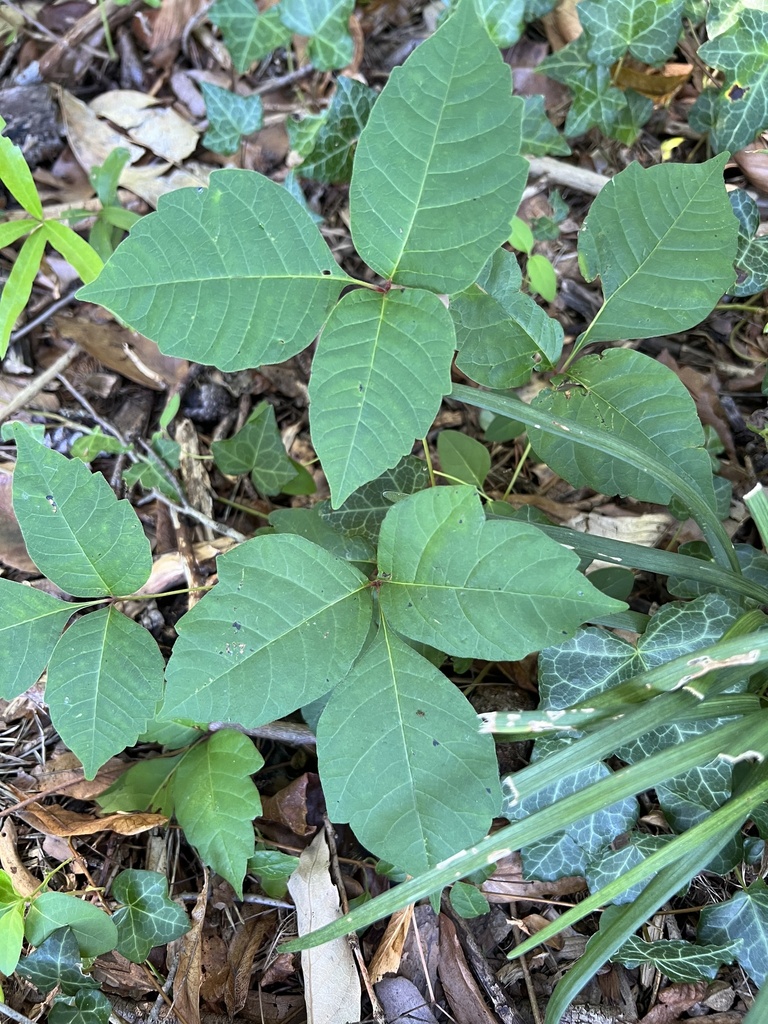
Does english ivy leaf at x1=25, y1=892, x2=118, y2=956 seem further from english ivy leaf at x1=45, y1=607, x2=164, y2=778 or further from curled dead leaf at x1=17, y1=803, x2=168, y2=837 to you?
english ivy leaf at x1=45, y1=607, x2=164, y2=778

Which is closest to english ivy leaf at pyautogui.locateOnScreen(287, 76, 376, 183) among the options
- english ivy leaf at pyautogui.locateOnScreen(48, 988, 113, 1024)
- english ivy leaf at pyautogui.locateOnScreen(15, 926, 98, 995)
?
english ivy leaf at pyautogui.locateOnScreen(15, 926, 98, 995)

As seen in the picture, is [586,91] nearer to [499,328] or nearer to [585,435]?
[499,328]

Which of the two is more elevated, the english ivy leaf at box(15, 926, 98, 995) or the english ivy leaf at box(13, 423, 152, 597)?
the english ivy leaf at box(13, 423, 152, 597)

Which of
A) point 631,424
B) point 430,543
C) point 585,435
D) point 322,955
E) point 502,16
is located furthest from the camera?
point 502,16

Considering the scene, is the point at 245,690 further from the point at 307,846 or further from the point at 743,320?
the point at 743,320

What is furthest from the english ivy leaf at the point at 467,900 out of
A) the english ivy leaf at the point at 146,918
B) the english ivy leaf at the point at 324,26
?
the english ivy leaf at the point at 324,26

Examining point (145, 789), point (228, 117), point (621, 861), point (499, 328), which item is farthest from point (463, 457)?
point (228, 117)

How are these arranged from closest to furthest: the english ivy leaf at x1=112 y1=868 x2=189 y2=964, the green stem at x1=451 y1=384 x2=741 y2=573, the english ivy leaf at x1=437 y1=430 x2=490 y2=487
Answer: the green stem at x1=451 y1=384 x2=741 y2=573
the english ivy leaf at x1=112 y1=868 x2=189 y2=964
the english ivy leaf at x1=437 y1=430 x2=490 y2=487
